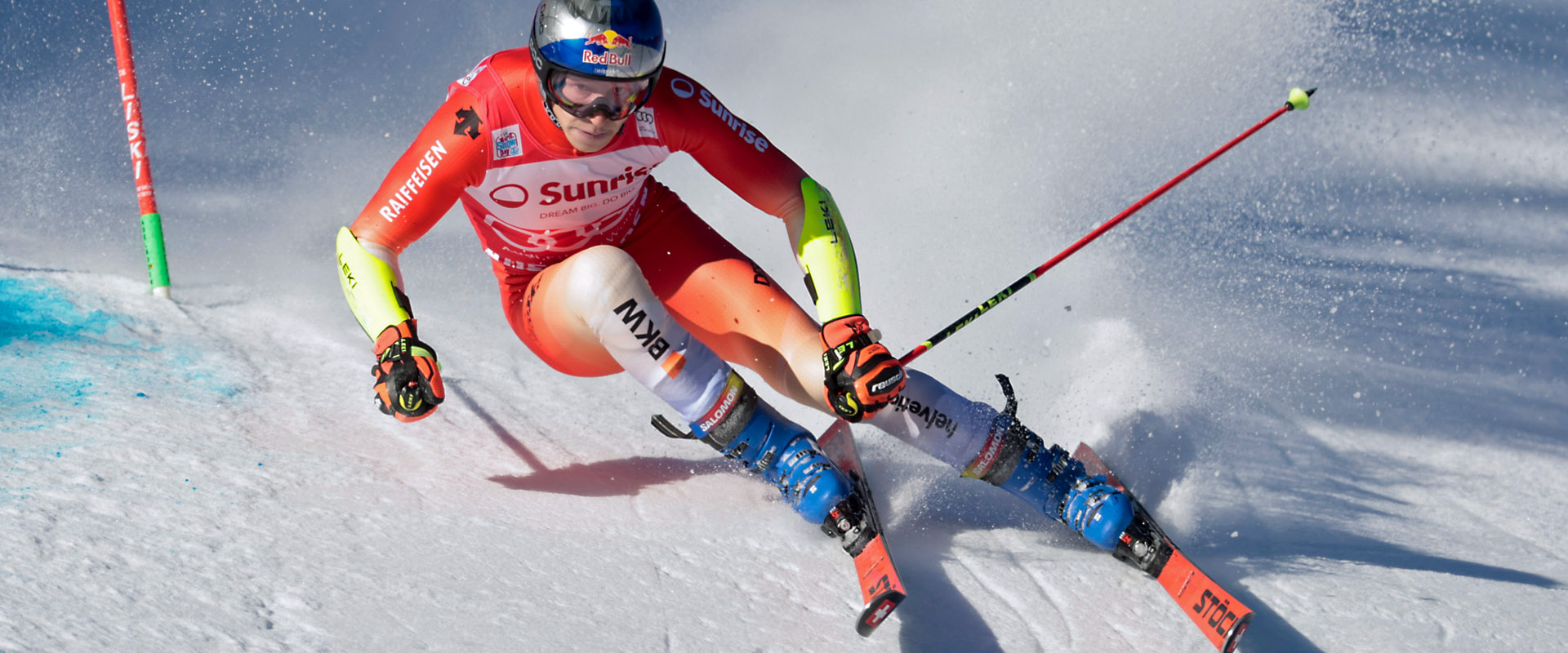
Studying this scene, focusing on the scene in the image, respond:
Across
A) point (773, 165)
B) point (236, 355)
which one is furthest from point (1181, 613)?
point (236, 355)

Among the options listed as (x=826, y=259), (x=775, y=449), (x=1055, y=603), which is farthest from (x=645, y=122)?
(x=1055, y=603)

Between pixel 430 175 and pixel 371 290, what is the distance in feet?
0.90

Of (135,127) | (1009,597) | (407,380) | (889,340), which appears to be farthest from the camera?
(889,340)

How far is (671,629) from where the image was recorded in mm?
1758

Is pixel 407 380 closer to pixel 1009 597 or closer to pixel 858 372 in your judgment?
pixel 858 372

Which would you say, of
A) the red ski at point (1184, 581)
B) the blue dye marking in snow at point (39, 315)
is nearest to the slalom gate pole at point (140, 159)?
the blue dye marking in snow at point (39, 315)

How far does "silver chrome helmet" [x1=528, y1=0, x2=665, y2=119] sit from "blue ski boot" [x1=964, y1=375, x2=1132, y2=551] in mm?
1155

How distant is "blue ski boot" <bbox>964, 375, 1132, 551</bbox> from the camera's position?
2.38 metres

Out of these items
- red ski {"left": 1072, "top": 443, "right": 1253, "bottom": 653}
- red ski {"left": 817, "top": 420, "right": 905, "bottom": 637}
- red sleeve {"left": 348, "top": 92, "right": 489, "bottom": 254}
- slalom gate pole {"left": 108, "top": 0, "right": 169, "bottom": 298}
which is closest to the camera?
red ski {"left": 817, "top": 420, "right": 905, "bottom": 637}

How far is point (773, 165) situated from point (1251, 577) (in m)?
1.47

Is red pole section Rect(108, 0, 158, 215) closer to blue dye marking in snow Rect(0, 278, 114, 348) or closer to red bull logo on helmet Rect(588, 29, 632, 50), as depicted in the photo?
blue dye marking in snow Rect(0, 278, 114, 348)

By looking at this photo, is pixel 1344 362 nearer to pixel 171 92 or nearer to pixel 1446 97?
pixel 1446 97

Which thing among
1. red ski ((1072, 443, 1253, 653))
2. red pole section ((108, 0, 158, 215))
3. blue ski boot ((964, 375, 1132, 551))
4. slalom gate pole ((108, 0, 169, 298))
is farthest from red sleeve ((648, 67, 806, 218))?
red pole section ((108, 0, 158, 215))

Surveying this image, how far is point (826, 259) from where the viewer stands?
2379mm
